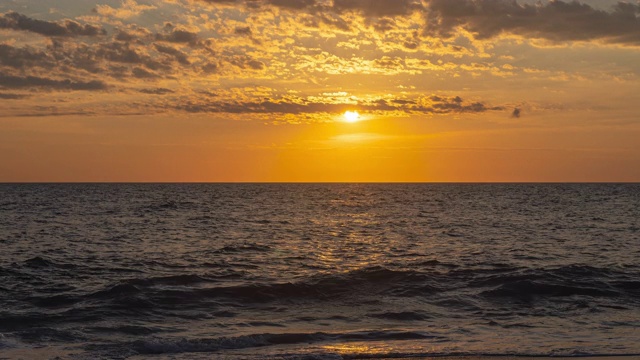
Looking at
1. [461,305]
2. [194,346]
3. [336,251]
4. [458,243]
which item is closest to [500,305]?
[461,305]

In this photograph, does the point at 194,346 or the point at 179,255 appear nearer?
the point at 194,346

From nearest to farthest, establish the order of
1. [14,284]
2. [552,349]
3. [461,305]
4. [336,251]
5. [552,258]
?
[552,349] → [461,305] → [14,284] → [552,258] → [336,251]

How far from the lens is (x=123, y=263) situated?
105 feet

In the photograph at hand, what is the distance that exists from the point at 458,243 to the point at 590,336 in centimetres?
2385

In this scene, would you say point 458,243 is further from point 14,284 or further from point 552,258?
point 14,284

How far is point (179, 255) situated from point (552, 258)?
61.7 feet

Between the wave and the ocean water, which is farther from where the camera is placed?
the wave

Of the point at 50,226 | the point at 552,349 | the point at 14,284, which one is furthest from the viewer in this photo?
the point at 50,226

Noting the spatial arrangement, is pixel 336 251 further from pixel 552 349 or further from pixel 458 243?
pixel 552 349

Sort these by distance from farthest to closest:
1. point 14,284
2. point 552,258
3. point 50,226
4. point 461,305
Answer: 1. point 50,226
2. point 552,258
3. point 14,284
4. point 461,305

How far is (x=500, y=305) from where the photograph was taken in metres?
23.3

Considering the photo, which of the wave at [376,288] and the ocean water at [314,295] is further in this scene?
the wave at [376,288]

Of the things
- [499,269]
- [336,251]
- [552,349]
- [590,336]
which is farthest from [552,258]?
[552,349]

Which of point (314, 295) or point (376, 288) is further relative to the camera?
point (376, 288)
